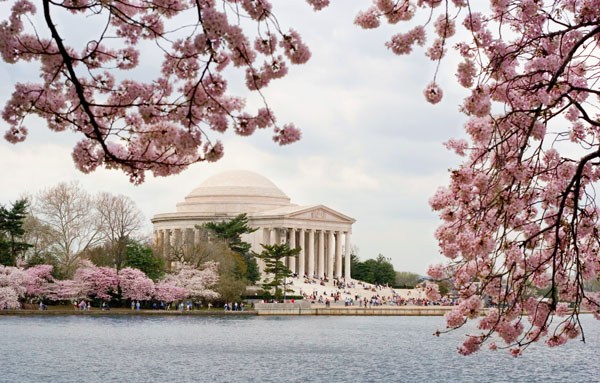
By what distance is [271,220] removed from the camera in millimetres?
137750

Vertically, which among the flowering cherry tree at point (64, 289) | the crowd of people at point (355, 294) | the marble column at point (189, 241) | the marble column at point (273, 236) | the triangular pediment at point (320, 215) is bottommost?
the flowering cherry tree at point (64, 289)

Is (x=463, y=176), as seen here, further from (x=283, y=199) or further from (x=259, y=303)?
(x=283, y=199)

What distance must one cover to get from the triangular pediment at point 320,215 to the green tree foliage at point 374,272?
7348 mm

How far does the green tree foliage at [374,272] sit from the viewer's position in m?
145

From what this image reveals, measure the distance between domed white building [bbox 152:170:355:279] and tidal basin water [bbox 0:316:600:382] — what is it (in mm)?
64638

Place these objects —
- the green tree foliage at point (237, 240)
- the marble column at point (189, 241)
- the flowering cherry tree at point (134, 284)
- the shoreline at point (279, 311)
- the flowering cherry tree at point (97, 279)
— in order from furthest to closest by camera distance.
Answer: the green tree foliage at point (237, 240) → the marble column at point (189, 241) → the flowering cherry tree at point (134, 284) → the flowering cherry tree at point (97, 279) → the shoreline at point (279, 311)

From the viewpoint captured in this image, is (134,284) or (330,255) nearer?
(134,284)

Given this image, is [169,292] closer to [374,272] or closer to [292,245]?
[292,245]

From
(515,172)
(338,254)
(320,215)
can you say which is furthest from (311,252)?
(515,172)

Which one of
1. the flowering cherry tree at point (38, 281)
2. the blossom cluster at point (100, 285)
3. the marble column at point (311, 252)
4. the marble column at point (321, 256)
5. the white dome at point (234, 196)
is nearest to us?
the blossom cluster at point (100, 285)

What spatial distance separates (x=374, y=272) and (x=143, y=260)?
61.8 meters

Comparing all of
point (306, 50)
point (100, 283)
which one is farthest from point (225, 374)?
point (100, 283)

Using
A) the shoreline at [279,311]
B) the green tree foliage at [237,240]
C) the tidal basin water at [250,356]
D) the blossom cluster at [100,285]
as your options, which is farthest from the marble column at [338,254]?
the tidal basin water at [250,356]

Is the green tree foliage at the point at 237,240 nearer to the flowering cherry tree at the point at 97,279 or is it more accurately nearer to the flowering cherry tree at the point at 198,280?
the flowering cherry tree at the point at 198,280
